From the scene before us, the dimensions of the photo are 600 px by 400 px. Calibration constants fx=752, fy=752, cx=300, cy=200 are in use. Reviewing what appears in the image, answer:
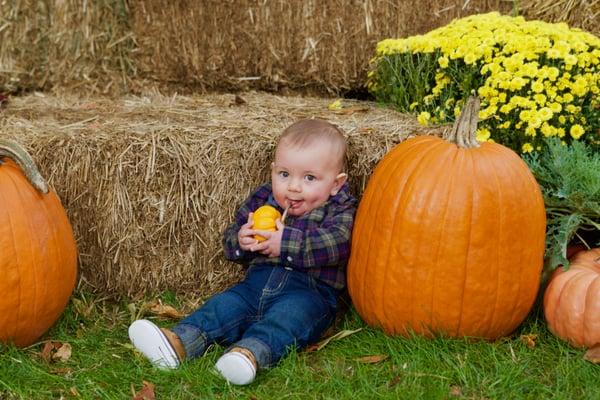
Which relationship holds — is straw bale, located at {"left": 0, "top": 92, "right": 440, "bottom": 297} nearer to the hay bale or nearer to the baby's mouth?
the baby's mouth

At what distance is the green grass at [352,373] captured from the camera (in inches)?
95.7

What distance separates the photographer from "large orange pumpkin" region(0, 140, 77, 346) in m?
2.63

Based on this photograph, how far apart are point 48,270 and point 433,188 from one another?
142 centimetres

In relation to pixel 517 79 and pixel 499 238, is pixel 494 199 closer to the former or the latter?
pixel 499 238

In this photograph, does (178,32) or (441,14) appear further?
(178,32)

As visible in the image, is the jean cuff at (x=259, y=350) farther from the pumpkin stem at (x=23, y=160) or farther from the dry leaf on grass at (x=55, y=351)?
the pumpkin stem at (x=23, y=160)

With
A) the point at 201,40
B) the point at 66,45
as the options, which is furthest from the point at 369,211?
the point at 66,45

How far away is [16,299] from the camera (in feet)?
8.71

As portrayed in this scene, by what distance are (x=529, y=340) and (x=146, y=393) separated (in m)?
1.39

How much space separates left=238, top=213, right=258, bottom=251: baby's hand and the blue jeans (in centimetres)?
13

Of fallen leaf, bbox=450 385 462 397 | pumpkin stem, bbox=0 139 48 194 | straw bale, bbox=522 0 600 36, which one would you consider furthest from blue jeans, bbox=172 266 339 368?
straw bale, bbox=522 0 600 36

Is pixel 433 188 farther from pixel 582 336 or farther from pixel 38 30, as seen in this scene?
pixel 38 30

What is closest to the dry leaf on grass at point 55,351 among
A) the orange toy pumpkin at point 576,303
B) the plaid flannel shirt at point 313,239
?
the plaid flannel shirt at point 313,239

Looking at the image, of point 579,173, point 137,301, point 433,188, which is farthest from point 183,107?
point 579,173
